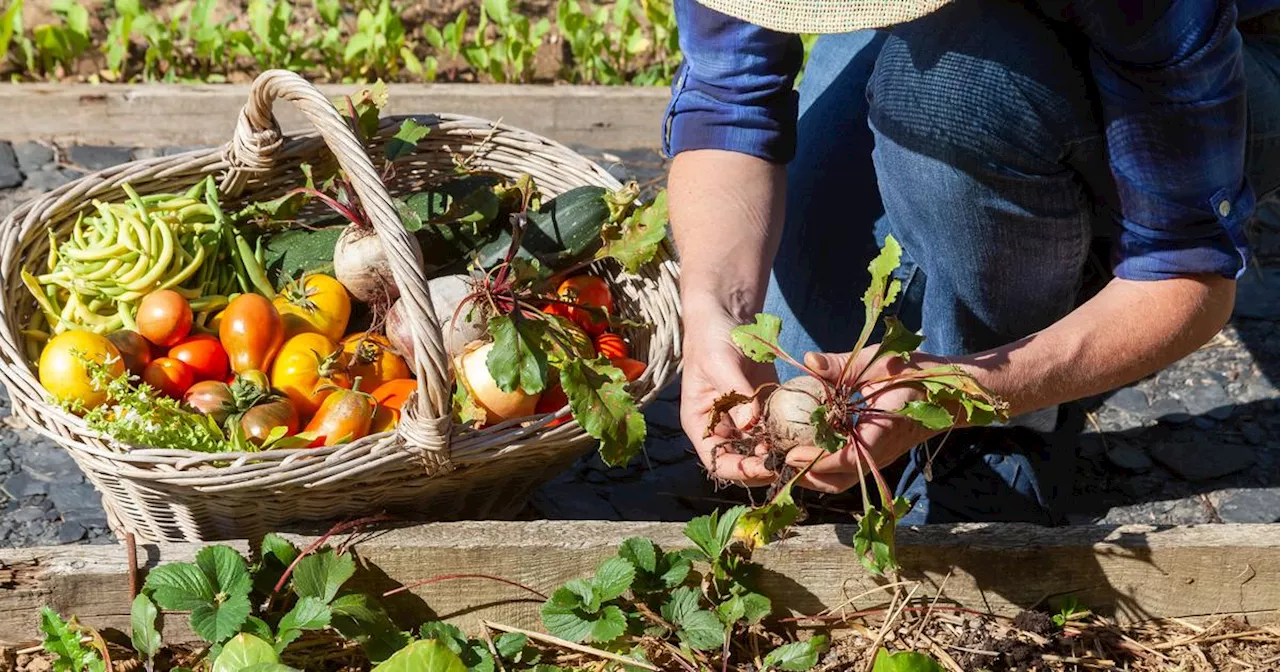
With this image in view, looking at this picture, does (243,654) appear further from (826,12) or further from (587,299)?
(826,12)

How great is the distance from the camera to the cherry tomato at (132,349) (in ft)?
6.84

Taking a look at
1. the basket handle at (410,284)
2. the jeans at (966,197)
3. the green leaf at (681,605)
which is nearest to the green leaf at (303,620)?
the basket handle at (410,284)

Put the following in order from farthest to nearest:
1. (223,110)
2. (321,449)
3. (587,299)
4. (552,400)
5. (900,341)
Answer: (223,110), (587,299), (552,400), (321,449), (900,341)

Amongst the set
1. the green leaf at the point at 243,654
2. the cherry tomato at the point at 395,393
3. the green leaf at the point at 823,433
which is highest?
the green leaf at the point at 823,433

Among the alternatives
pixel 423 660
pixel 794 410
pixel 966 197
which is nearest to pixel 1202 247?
pixel 966 197

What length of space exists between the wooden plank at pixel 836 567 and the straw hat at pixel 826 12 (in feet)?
2.61

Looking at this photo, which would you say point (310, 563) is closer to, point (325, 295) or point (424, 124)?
point (325, 295)

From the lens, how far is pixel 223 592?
172 centimetres

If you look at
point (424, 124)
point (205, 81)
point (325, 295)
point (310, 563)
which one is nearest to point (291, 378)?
point (325, 295)

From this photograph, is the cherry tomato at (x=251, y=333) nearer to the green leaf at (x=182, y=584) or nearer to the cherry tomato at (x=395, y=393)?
the cherry tomato at (x=395, y=393)

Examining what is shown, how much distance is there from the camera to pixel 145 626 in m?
1.71

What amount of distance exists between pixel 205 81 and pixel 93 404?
1.93 metres

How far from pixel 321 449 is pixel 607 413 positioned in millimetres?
414

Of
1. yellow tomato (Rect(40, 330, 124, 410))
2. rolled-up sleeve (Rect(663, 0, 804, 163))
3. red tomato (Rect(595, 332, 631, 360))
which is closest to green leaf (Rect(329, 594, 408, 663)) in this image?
yellow tomato (Rect(40, 330, 124, 410))
